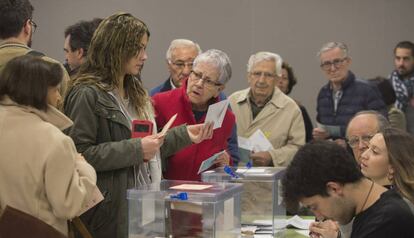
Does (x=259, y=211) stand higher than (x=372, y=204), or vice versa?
(x=372, y=204)

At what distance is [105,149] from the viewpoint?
2.67 meters

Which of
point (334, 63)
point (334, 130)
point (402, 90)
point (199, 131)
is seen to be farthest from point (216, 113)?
point (402, 90)

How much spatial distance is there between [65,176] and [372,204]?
1.04 m

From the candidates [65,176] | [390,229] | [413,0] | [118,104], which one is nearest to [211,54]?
[118,104]

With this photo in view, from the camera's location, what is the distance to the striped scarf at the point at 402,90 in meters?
6.00

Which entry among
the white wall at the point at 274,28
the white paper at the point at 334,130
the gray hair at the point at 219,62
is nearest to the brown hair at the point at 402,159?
the gray hair at the point at 219,62

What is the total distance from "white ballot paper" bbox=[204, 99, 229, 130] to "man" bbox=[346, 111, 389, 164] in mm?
679

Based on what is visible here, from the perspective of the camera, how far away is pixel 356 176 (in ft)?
7.00

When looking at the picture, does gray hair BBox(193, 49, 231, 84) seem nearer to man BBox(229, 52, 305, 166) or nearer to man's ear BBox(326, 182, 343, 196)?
man BBox(229, 52, 305, 166)

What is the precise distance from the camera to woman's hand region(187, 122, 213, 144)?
9.86 ft

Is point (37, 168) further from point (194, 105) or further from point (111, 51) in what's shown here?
point (194, 105)

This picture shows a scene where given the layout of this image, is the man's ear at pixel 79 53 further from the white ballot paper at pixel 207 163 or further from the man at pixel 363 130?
the man at pixel 363 130

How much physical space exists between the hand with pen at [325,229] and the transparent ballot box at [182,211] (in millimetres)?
367

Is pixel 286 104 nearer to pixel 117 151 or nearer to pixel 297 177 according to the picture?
pixel 117 151
